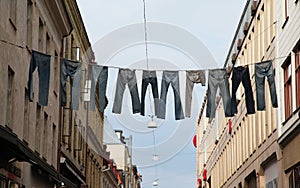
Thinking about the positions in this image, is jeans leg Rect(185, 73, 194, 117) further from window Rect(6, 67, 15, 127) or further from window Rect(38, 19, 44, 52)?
window Rect(38, 19, 44, 52)

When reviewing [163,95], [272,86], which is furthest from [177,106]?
[272,86]

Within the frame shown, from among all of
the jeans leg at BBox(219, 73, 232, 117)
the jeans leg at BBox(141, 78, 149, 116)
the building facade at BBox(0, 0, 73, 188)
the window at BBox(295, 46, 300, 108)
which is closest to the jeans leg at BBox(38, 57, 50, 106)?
the building facade at BBox(0, 0, 73, 188)

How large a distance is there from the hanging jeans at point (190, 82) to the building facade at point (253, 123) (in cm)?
158

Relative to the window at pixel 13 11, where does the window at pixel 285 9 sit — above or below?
above

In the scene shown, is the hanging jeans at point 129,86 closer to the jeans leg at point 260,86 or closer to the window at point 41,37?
the jeans leg at point 260,86

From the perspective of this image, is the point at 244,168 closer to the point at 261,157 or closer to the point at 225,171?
the point at 261,157

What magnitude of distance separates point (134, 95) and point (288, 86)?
8.08 meters

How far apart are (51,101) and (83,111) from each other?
48.4 feet

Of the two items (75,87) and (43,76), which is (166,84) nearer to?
(75,87)

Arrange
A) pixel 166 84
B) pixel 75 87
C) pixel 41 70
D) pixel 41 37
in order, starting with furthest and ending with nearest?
1. pixel 41 37
2. pixel 166 84
3. pixel 75 87
4. pixel 41 70

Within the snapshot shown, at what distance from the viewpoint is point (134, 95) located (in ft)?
81.2

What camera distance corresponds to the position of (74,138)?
1661 inches

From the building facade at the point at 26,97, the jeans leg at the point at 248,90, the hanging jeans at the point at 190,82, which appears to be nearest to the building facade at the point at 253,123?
the jeans leg at the point at 248,90

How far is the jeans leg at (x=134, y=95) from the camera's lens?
24562mm
